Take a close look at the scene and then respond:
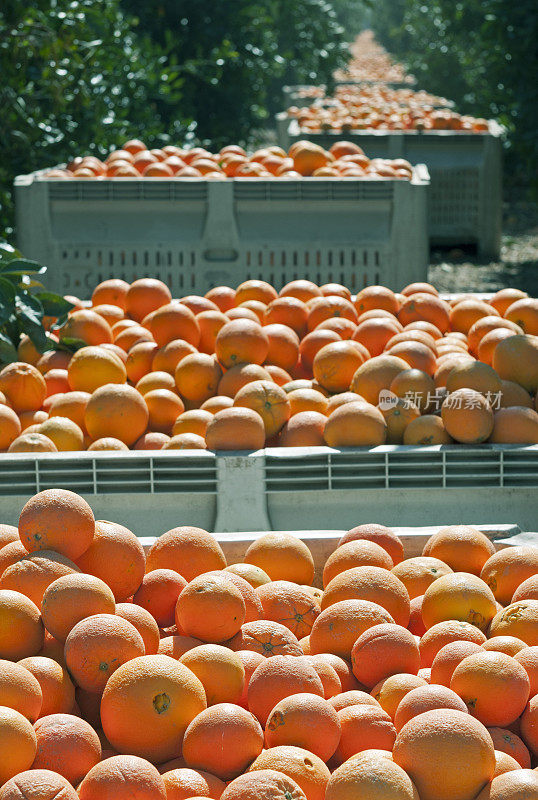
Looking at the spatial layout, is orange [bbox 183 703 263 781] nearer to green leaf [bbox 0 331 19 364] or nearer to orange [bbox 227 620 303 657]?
orange [bbox 227 620 303 657]

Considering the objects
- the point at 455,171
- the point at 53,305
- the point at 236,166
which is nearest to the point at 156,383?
the point at 53,305

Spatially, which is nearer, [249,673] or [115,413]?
[249,673]

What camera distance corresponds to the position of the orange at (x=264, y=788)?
4.38 ft

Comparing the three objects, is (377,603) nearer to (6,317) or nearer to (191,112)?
(6,317)

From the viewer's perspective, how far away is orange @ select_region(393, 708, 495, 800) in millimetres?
1425

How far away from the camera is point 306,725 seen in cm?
152

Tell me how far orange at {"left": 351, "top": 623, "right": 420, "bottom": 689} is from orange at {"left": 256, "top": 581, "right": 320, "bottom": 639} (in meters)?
0.24

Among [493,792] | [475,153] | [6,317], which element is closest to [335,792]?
[493,792]

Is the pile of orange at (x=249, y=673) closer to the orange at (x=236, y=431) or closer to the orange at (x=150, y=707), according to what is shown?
the orange at (x=150, y=707)

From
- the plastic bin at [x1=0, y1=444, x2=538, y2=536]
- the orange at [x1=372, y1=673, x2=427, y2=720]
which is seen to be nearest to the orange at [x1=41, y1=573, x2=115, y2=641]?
the orange at [x1=372, y1=673, x2=427, y2=720]

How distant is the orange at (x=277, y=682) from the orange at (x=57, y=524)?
1.47 ft

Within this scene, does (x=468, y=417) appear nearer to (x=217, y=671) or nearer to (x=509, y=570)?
(x=509, y=570)

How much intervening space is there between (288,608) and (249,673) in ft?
0.95

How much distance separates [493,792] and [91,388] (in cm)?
215
